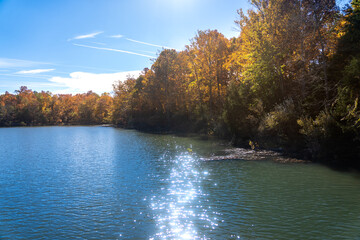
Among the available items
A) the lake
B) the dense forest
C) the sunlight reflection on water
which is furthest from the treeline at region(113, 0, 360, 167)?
the sunlight reflection on water

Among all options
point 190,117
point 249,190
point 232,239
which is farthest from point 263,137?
point 190,117

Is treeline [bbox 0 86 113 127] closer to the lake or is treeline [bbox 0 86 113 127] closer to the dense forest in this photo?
the dense forest

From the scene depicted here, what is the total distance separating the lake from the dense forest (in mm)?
3937


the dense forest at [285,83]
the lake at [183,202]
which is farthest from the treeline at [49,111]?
the lake at [183,202]

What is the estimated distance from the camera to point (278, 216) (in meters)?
11.0

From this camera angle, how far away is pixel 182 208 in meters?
12.4

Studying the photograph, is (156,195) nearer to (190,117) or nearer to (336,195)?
(336,195)

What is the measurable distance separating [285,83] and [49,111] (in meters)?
124

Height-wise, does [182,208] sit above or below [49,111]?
below

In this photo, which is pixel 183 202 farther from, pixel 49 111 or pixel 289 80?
pixel 49 111

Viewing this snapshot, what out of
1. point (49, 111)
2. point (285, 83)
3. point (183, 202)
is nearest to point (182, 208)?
point (183, 202)

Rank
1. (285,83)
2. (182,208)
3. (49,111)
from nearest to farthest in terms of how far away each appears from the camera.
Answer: (182,208), (285,83), (49,111)

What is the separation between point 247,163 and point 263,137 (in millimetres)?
7066

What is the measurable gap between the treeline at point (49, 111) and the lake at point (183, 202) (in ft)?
316
